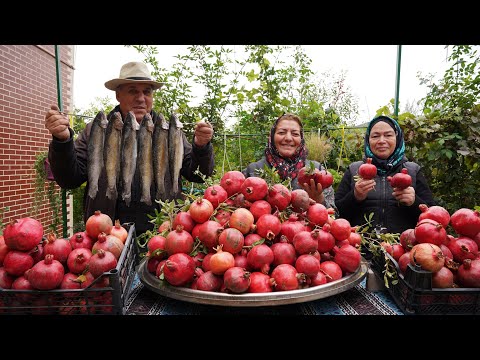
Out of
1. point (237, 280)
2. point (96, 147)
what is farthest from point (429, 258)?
point (96, 147)

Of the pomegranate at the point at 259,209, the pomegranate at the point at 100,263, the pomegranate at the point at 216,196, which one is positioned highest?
the pomegranate at the point at 216,196

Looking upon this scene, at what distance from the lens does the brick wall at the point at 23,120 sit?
18.1 feet

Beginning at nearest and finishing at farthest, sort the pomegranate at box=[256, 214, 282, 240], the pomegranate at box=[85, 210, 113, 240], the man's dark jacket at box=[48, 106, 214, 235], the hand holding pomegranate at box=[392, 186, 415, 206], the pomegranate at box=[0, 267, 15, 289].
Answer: the pomegranate at box=[0, 267, 15, 289] → the pomegranate at box=[256, 214, 282, 240] → the pomegranate at box=[85, 210, 113, 240] → the hand holding pomegranate at box=[392, 186, 415, 206] → the man's dark jacket at box=[48, 106, 214, 235]

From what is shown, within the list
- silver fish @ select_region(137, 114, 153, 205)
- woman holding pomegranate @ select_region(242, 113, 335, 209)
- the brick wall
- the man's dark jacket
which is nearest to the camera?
silver fish @ select_region(137, 114, 153, 205)

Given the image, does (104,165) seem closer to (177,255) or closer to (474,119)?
(177,255)

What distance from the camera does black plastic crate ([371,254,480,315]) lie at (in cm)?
138

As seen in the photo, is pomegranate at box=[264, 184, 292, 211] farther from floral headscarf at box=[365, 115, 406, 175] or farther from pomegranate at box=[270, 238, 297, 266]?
floral headscarf at box=[365, 115, 406, 175]

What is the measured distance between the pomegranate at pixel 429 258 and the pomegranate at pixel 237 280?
28.0 inches

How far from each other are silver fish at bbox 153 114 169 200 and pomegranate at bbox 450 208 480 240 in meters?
1.91

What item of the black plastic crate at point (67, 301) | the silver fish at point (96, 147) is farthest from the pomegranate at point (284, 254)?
the silver fish at point (96, 147)

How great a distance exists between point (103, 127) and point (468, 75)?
4.58 m

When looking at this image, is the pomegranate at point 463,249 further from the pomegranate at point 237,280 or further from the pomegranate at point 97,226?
the pomegranate at point 97,226

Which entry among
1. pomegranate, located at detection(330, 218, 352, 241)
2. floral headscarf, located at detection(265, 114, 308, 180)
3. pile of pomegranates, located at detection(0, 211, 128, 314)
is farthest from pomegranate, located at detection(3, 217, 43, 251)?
floral headscarf, located at detection(265, 114, 308, 180)

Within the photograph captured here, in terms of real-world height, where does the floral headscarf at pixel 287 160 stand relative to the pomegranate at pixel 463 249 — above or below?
above
